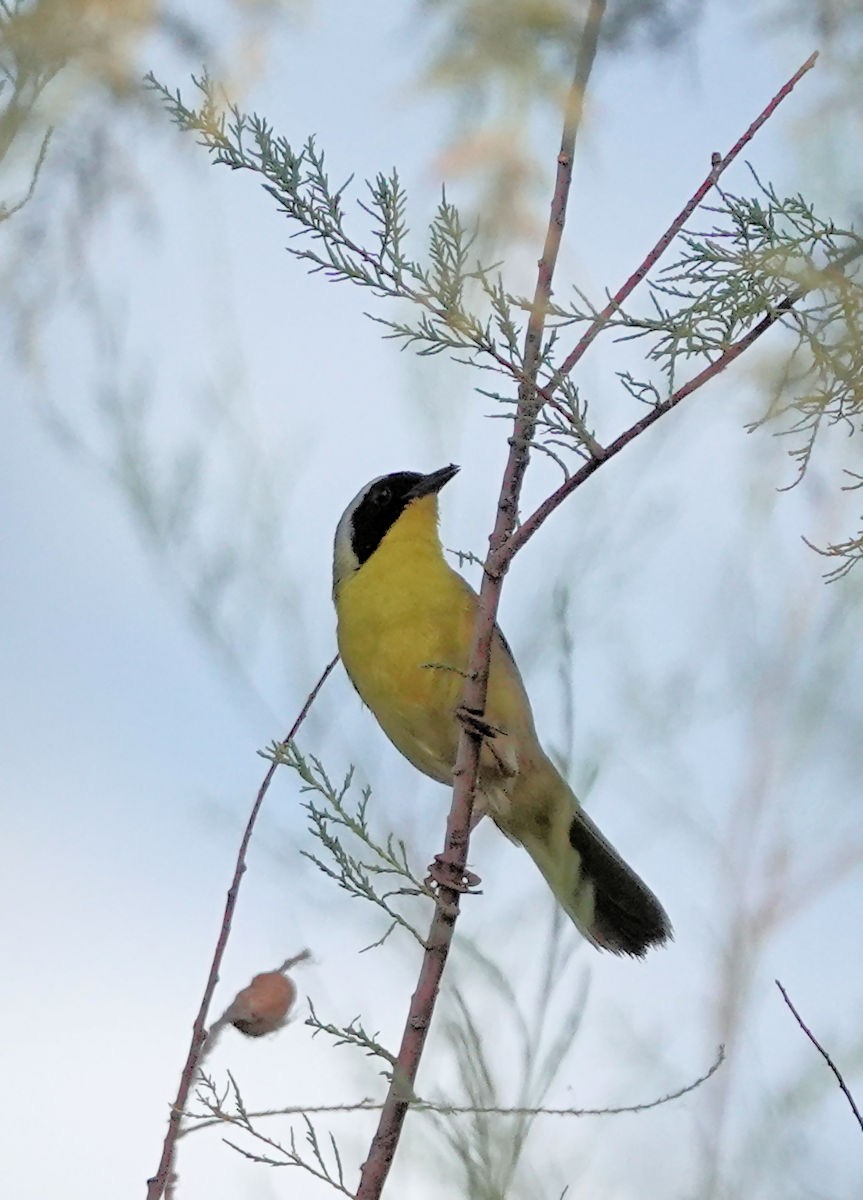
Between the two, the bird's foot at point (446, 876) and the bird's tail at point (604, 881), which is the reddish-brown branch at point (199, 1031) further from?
the bird's tail at point (604, 881)

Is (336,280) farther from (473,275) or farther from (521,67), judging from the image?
(521,67)

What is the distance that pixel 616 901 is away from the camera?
3.08 metres

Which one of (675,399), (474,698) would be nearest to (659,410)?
(675,399)

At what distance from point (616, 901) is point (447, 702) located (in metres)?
0.55

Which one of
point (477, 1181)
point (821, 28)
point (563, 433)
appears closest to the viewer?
point (477, 1181)

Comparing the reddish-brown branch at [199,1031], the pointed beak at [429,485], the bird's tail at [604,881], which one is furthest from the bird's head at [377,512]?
the reddish-brown branch at [199,1031]

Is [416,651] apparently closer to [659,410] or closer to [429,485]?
[429,485]

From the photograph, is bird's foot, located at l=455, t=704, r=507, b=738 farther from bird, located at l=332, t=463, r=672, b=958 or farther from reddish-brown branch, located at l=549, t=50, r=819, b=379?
bird, located at l=332, t=463, r=672, b=958

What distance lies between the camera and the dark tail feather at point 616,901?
3.00 meters

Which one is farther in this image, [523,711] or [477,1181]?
[523,711]

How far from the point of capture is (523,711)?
3135 mm

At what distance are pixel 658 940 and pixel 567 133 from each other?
1.77 meters

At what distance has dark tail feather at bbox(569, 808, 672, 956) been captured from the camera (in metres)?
A: 3.00

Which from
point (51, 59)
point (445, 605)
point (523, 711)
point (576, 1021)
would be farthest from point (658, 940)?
point (51, 59)
